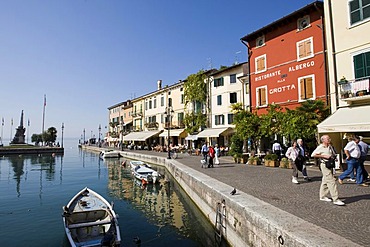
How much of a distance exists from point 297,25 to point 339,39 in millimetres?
5431

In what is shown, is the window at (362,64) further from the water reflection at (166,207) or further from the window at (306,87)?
the water reflection at (166,207)

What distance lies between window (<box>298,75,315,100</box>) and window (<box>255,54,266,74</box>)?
4.02m

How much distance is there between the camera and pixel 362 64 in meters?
14.6

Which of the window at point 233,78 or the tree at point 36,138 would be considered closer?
the window at point 233,78

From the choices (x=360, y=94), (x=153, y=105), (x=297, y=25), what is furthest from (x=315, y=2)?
(x=153, y=105)

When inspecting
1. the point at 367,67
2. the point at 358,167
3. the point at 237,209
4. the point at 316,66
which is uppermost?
the point at 316,66

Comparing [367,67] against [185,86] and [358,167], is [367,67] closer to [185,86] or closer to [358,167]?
[358,167]

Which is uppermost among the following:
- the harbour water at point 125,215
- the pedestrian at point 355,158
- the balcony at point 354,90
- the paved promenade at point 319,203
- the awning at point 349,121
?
the balcony at point 354,90

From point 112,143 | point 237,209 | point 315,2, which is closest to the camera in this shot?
point 237,209

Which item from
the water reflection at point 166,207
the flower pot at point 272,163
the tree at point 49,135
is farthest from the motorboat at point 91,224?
the tree at point 49,135

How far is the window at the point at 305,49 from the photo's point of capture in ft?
64.4

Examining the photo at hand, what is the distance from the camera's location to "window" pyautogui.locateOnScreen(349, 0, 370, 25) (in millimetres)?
14386

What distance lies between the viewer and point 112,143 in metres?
76.2

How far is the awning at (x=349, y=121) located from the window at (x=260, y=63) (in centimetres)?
935
